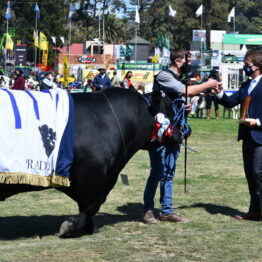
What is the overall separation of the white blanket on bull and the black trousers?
2.43 metres

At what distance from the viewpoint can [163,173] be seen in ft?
25.3

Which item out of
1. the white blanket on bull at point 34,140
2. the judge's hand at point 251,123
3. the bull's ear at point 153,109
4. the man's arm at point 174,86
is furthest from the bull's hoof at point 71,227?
the judge's hand at point 251,123

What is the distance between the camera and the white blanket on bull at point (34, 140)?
6.38 meters

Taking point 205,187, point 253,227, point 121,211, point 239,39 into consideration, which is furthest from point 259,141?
point 239,39

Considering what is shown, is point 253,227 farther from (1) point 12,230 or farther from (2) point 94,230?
(1) point 12,230

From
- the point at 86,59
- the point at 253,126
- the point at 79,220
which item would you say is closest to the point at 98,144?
the point at 79,220

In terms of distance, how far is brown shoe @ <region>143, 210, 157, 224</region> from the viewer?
773 cm

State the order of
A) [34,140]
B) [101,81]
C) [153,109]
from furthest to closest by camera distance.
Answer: [101,81] → [153,109] → [34,140]

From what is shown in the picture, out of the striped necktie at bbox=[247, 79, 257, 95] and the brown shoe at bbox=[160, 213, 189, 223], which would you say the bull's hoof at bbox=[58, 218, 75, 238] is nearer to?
the brown shoe at bbox=[160, 213, 189, 223]

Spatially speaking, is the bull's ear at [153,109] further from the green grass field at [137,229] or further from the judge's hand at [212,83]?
the green grass field at [137,229]

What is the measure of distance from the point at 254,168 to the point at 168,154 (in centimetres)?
107

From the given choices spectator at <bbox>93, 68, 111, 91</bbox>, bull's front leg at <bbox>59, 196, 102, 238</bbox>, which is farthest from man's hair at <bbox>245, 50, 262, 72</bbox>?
spectator at <bbox>93, 68, 111, 91</bbox>

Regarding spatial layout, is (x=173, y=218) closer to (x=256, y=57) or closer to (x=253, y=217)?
(x=253, y=217)

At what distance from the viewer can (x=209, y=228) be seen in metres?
7.54
